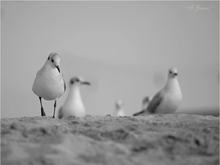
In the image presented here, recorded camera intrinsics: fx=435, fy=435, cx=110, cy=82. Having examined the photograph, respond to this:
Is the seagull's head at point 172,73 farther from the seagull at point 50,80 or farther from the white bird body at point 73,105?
the seagull at point 50,80

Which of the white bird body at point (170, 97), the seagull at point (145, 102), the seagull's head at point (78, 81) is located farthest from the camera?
the seagull at point (145, 102)

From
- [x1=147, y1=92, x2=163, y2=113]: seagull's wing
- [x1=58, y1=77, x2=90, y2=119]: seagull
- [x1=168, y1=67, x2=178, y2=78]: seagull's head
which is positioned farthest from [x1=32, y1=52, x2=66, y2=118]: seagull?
[x1=168, y1=67, x2=178, y2=78]: seagull's head

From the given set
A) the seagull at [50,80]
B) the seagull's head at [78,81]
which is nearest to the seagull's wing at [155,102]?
the seagull's head at [78,81]

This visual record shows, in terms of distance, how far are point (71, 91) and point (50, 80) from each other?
1.49 m

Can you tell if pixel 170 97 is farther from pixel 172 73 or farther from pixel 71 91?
pixel 71 91

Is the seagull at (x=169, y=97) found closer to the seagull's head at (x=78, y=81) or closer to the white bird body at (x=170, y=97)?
the white bird body at (x=170, y=97)

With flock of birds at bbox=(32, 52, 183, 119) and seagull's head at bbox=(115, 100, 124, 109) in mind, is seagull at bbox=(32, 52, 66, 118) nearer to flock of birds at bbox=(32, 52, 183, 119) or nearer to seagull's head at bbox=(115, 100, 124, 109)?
flock of birds at bbox=(32, 52, 183, 119)

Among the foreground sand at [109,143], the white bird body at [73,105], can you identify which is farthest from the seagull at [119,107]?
the foreground sand at [109,143]

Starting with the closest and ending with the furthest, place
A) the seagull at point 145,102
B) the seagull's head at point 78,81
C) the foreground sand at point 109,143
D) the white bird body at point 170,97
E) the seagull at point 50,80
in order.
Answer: the foreground sand at point 109,143 → the seagull at point 50,80 → the white bird body at point 170,97 → the seagull's head at point 78,81 → the seagull at point 145,102

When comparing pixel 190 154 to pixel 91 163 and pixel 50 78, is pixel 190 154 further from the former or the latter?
pixel 50 78

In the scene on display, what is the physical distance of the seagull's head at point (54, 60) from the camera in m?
4.56

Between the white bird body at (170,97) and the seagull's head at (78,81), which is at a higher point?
the seagull's head at (78,81)

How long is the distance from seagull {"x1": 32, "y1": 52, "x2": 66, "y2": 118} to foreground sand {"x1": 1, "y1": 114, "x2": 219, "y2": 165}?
1230 mm

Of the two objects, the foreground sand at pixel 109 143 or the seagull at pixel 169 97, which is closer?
the foreground sand at pixel 109 143
